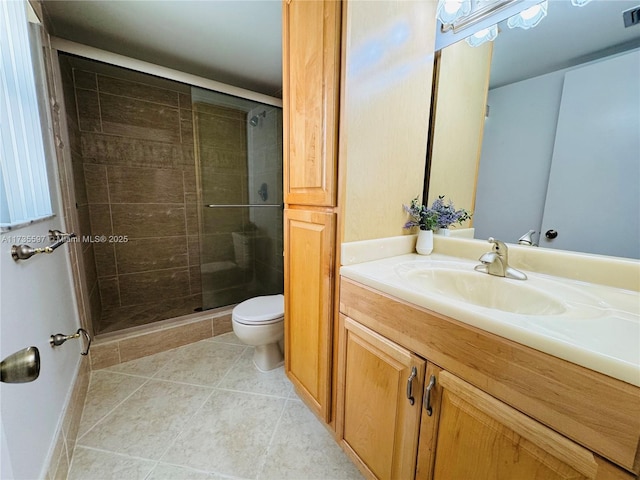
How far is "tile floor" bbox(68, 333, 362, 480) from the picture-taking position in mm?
1078

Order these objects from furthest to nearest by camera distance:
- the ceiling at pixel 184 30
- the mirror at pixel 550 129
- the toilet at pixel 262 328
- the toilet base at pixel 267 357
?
the toilet base at pixel 267 357, the toilet at pixel 262 328, the ceiling at pixel 184 30, the mirror at pixel 550 129

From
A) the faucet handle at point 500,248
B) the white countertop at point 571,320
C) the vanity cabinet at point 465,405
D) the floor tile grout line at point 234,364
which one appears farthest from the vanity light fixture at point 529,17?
the floor tile grout line at point 234,364

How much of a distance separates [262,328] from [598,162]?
1.68 metres

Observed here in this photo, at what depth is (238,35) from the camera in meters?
1.64

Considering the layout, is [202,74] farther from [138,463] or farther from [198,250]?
[138,463]

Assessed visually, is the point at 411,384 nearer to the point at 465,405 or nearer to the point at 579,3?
the point at 465,405

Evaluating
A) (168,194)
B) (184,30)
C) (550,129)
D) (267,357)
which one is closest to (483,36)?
(550,129)

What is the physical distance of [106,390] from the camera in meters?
1.48

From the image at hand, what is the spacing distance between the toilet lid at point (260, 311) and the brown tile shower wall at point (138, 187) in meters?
1.06

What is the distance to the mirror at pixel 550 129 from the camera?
80cm

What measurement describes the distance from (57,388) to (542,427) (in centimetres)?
167

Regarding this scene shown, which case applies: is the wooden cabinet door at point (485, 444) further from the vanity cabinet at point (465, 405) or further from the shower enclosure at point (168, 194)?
the shower enclosure at point (168, 194)

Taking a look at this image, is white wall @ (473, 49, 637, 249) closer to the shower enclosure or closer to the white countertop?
the white countertop

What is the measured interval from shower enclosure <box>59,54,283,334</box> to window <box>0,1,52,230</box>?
76 centimetres
